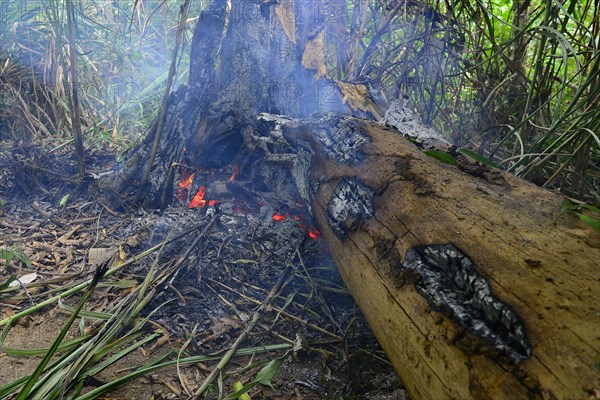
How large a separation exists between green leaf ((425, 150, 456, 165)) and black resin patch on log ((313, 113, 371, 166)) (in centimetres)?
29

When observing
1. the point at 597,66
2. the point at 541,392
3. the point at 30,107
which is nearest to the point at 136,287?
the point at 541,392

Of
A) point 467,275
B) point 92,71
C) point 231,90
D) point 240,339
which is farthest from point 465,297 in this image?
point 92,71

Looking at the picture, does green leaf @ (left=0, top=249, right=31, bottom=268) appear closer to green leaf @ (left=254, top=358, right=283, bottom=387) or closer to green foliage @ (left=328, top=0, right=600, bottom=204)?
green leaf @ (left=254, top=358, right=283, bottom=387)

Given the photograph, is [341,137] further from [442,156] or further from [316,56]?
[316,56]

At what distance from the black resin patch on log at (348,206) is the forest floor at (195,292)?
438 mm

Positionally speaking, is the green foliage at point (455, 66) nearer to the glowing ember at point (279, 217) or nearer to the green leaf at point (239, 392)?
the glowing ember at point (279, 217)

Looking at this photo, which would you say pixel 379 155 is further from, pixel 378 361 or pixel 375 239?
pixel 378 361

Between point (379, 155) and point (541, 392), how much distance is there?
1.17 meters

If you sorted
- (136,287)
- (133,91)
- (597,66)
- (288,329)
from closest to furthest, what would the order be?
(597,66) → (288,329) → (136,287) → (133,91)

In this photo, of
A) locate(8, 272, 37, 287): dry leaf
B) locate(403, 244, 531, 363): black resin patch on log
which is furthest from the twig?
locate(8, 272, 37, 287): dry leaf

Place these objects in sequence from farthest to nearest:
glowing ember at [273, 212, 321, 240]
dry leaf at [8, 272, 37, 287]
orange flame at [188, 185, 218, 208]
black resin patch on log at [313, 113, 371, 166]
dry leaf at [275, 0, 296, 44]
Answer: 1. dry leaf at [275, 0, 296, 44]
2. orange flame at [188, 185, 218, 208]
3. glowing ember at [273, 212, 321, 240]
4. dry leaf at [8, 272, 37, 287]
5. black resin patch on log at [313, 113, 371, 166]

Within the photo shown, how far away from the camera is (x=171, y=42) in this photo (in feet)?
18.8

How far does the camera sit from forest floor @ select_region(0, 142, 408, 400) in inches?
67.2

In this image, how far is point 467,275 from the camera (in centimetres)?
115
